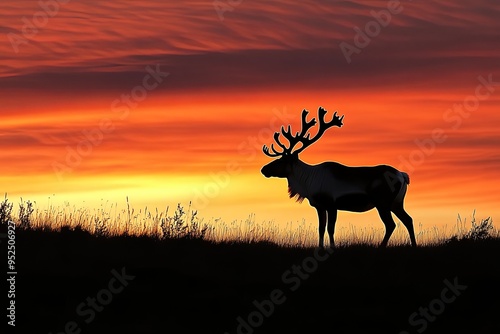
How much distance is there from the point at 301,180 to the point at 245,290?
6.65 meters

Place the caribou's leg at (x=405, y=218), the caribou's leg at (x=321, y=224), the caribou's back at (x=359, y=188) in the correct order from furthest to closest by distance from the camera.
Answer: the caribou's leg at (x=405, y=218) → the caribou's back at (x=359, y=188) → the caribou's leg at (x=321, y=224)

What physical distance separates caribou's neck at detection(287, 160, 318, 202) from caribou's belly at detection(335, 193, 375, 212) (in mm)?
616

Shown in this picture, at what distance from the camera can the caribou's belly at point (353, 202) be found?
20.3 meters

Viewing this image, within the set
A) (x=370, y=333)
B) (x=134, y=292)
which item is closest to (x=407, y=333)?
(x=370, y=333)

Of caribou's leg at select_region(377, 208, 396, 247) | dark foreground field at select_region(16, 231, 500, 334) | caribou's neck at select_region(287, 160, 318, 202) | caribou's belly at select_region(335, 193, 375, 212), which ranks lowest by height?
dark foreground field at select_region(16, 231, 500, 334)

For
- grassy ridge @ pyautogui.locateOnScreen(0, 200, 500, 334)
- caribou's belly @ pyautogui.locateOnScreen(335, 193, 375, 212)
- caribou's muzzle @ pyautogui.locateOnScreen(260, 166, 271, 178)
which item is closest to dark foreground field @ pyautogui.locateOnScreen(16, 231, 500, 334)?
grassy ridge @ pyautogui.locateOnScreen(0, 200, 500, 334)

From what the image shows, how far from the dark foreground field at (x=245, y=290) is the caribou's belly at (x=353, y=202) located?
10.4 ft

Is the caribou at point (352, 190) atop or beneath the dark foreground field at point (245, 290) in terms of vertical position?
atop

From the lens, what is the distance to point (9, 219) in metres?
18.8

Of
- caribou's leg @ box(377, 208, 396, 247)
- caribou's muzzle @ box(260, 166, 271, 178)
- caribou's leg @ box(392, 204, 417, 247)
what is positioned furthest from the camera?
caribou's muzzle @ box(260, 166, 271, 178)

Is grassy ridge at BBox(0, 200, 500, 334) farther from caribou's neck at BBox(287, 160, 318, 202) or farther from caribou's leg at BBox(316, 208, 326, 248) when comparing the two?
caribou's neck at BBox(287, 160, 318, 202)

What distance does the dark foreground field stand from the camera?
13.2 metres

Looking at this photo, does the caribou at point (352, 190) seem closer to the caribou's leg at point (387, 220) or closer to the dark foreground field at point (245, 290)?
the caribou's leg at point (387, 220)

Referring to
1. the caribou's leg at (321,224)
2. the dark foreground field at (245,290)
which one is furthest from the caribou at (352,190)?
the dark foreground field at (245,290)
